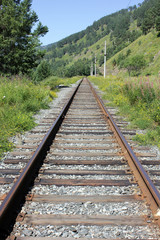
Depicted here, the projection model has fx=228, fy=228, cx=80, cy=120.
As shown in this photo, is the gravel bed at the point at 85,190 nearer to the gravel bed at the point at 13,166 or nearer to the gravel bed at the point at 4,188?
the gravel bed at the point at 4,188

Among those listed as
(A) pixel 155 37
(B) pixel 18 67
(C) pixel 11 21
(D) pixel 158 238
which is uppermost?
(A) pixel 155 37

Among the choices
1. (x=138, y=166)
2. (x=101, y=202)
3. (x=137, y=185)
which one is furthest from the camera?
(x=138, y=166)

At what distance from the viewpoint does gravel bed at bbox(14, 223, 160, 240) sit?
2.18 meters

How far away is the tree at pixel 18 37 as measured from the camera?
15.4 m

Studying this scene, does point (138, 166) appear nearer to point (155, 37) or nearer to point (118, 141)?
point (118, 141)

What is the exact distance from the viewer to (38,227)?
7.52 feet

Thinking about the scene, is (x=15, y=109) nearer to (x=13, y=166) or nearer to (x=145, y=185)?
(x=13, y=166)

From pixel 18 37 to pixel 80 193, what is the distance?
15.6m

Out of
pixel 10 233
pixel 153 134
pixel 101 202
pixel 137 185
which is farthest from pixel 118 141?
pixel 10 233

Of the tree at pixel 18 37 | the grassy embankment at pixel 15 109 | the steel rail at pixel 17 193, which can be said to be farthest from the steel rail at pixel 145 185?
the tree at pixel 18 37

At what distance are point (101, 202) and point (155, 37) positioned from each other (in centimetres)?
11625

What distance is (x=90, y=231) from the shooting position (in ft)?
7.34

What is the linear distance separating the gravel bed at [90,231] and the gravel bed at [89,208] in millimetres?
226

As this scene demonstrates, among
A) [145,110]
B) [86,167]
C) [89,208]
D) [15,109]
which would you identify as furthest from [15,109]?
[89,208]
